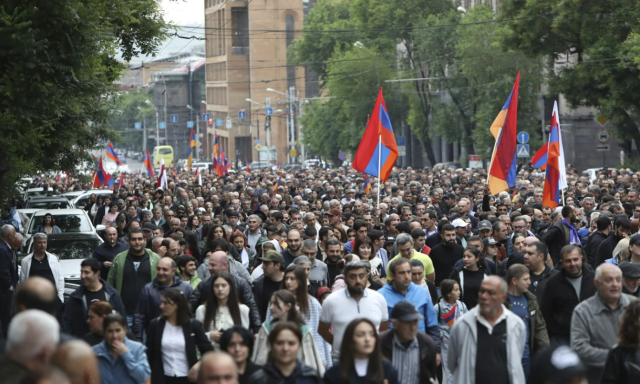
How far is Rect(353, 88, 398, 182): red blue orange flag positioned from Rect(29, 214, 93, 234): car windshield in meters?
4.99

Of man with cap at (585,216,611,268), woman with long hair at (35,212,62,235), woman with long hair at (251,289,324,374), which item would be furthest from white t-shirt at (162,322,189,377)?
woman with long hair at (35,212,62,235)

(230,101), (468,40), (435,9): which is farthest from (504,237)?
(230,101)

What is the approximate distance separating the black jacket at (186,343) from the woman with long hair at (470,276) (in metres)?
3.28

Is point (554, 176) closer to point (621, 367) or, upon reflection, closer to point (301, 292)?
point (301, 292)

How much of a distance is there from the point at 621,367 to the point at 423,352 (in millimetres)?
1321

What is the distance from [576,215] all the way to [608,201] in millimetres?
3488

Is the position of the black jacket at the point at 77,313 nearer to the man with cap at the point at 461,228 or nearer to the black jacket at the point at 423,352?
the black jacket at the point at 423,352

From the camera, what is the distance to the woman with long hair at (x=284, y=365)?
266 inches

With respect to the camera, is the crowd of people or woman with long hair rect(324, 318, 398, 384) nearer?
the crowd of people

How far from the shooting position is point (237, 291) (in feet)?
31.7

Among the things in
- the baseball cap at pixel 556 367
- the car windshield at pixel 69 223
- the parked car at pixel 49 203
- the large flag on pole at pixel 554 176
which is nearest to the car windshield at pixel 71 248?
the car windshield at pixel 69 223

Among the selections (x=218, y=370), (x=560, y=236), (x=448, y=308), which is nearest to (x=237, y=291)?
(x=448, y=308)

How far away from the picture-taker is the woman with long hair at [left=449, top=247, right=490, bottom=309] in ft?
35.8

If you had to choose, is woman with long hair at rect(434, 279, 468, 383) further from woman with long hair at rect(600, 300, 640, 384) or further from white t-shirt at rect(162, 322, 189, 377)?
woman with long hair at rect(600, 300, 640, 384)
